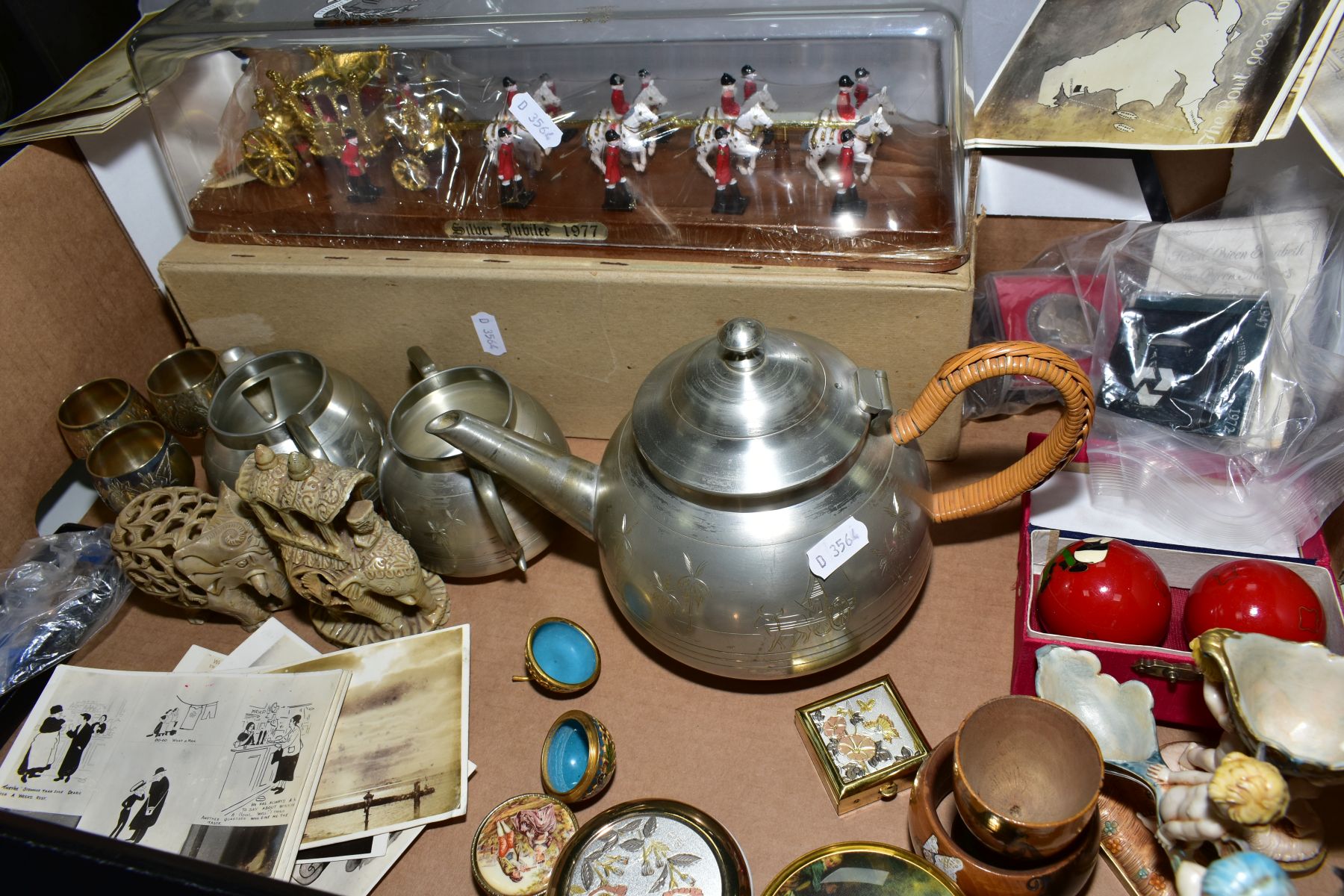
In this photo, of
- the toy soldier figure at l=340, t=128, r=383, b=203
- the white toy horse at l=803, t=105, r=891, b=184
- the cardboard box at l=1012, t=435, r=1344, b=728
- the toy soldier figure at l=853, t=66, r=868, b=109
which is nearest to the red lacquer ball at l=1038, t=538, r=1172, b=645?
the cardboard box at l=1012, t=435, r=1344, b=728

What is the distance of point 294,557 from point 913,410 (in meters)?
0.72

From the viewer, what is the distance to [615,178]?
4.13 ft

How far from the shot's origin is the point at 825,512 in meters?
0.90

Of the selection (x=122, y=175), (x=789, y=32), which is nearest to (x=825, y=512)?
(x=789, y=32)

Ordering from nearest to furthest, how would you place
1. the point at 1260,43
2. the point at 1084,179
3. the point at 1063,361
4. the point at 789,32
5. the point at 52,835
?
the point at 52,835, the point at 1063,361, the point at 1260,43, the point at 789,32, the point at 1084,179

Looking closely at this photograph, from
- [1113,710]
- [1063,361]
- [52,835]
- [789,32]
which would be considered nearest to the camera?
[52,835]

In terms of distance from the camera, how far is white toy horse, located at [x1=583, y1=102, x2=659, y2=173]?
4.16 ft

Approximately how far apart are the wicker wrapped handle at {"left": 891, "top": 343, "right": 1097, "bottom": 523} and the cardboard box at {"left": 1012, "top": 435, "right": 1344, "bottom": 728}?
0.17 meters

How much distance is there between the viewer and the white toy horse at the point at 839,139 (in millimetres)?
1206

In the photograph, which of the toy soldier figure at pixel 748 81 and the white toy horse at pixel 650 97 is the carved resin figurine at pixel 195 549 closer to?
the white toy horse at pixel 650 97

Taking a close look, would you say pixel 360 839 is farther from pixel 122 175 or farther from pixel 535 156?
pixel 122 175

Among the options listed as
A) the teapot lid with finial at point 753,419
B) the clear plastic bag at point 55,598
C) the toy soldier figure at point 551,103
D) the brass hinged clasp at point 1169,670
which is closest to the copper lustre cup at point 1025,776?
the brass hinged clasp at point 1169,670

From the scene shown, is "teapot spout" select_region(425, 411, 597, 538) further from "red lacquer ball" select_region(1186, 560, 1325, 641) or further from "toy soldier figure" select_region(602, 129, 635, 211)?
"red lacquer ball" select_region(1186, 560, 1325, 641)

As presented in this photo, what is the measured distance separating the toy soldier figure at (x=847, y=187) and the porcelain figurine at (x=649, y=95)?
271 millimetres
